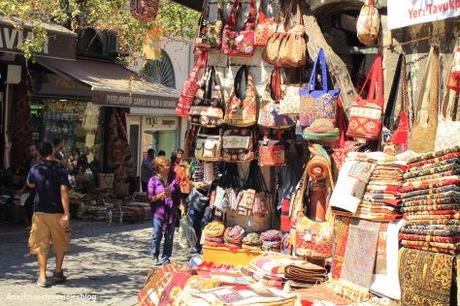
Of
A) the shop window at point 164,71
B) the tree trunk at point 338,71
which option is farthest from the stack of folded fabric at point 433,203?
the shop window at point 164,71

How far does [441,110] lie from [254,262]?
2.11 meters

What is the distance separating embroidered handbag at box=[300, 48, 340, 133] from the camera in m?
6.13

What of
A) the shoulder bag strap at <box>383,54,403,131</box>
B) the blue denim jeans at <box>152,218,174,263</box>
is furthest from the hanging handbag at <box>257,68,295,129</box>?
the blue denim jeans at <box>152,218,174,263</box>

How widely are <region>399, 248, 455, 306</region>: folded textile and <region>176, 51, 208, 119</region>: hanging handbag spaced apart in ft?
11.5

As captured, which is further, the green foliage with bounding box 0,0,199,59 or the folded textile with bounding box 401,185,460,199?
the green foliage with bounding box 0,0,199,59

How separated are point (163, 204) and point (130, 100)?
4.83m


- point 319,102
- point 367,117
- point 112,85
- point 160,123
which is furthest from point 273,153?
point 160,123

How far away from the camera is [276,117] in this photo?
6770 millimetres

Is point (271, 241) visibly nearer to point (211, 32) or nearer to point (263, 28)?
point (263, 28)

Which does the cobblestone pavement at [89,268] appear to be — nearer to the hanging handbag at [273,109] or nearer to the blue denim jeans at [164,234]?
the blue denim jeans at [164,234]

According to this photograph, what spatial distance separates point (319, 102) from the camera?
6203 mm

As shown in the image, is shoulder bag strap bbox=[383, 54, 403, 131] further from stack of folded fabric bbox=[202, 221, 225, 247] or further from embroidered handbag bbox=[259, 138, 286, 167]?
stack of folded fabric bbox=[202, 221, 225, 247]

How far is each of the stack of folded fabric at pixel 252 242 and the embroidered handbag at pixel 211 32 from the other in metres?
2.14

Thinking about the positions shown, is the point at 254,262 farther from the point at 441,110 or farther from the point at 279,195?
the point at 441,110
